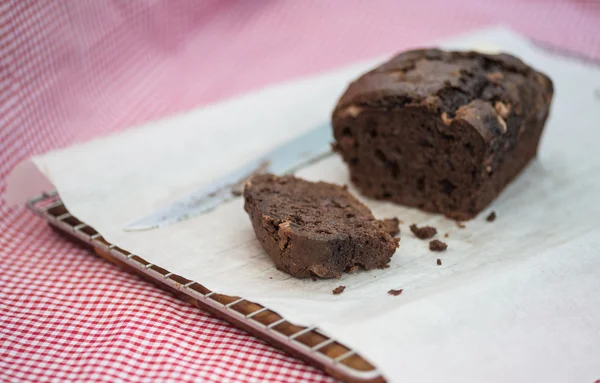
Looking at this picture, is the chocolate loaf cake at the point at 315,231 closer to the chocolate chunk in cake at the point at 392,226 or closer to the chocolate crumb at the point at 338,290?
the chocolate chunk in cake at the point at 392,226

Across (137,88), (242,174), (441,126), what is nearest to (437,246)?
(441,126)

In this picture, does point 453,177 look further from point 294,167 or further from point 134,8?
point 134,8

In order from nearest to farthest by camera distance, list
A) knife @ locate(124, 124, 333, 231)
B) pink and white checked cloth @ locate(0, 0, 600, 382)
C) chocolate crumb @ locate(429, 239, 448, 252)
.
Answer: pink and white checked cloth @ locate(0, 0, 600, 382) < chocolate crumb @ locate(429, 239, 448, 252) < knife @ locate(124, 124, 333, 231)

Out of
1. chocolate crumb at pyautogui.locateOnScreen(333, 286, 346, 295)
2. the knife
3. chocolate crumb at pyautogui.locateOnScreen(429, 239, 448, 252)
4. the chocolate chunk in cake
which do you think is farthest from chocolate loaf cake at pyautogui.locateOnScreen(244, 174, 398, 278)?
the knife

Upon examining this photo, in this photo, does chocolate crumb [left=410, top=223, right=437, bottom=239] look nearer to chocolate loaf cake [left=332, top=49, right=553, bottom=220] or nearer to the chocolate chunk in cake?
the chocolate chunk in cake

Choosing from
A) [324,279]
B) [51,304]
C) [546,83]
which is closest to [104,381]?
[51,304]

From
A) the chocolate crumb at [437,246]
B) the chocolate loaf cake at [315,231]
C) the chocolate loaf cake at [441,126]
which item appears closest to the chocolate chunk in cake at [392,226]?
the chocolate loaf cake at [315,231]
